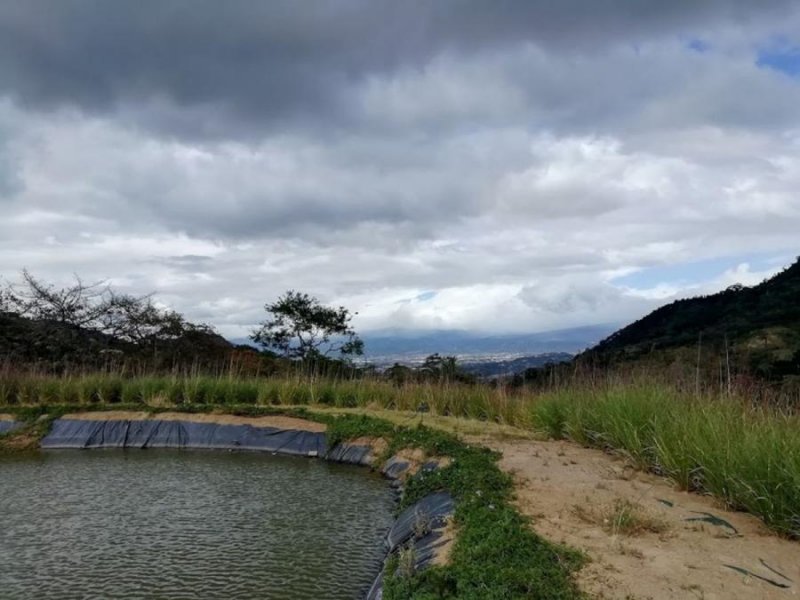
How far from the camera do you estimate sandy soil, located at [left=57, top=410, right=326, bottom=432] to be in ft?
39.9

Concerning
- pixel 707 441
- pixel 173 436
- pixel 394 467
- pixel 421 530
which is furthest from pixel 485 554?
pixel 173 436

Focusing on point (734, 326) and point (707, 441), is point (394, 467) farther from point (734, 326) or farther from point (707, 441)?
point (734, 326)

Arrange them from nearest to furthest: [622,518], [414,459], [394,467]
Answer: [622,518]
[414,459]
[394,467]

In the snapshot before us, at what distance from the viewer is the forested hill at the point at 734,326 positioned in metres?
20.1

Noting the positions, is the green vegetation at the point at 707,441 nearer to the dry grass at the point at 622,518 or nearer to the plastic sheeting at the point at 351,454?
the dry grass at the point at 622,518

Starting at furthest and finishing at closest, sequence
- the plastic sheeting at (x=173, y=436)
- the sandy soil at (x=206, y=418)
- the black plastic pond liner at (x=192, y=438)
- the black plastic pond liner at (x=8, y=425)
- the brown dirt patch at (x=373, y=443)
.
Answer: the black plastic pond liner at (x=8, y=425) → the sandy soil at (x=206, y=418) → the plastic sheeting at (x=173, y=436) → the black plastic pond liner at (x=192, y=438) → the brown dirt patch at (x=373, y=443)

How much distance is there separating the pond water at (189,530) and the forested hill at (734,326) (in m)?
10.4

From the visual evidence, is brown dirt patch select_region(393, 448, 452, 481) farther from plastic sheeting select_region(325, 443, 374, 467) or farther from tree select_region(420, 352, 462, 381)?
tree select_region(420, 352, 462, 381)

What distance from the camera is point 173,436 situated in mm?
12039

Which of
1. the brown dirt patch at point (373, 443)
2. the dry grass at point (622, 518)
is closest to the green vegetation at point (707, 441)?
the dry grass at point (622, 518)

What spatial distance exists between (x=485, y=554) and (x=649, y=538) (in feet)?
4.26

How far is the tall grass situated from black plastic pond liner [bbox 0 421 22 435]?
1184 millimetres

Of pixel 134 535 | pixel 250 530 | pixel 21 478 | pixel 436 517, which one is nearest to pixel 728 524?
pixel 436 517

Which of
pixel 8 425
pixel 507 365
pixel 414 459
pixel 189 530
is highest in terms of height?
pixel 507 365
